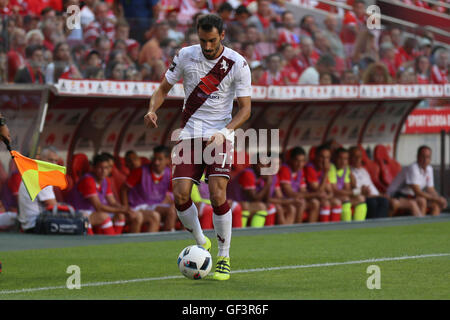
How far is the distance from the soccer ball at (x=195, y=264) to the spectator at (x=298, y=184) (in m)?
7.13

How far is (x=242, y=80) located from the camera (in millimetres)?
8375

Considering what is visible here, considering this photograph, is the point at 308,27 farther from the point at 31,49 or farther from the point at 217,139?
the point at 217,139

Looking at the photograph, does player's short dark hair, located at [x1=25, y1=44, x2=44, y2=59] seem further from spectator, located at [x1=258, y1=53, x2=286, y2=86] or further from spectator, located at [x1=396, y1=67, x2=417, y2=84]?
spectator, located at [x1=396, y1=67, x2=417, y2=84]

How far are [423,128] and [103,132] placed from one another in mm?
7408

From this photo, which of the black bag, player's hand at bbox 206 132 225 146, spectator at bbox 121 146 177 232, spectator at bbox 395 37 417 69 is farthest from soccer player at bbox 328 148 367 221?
player's hand at bbox 206 132 225 146

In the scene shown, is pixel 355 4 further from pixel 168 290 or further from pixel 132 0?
pixel 168 290

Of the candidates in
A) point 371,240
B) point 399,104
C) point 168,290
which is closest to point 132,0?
point 399,104

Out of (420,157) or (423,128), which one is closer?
(420,157)

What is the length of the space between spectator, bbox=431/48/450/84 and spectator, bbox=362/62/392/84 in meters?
1.23

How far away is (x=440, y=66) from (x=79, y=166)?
22.5 ft

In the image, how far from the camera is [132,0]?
1603cm

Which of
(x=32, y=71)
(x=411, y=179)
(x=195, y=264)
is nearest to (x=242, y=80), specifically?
(x=195, y=264)

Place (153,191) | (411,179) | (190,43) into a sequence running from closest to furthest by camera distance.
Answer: (190,43) < (153,191) < (411,179)
